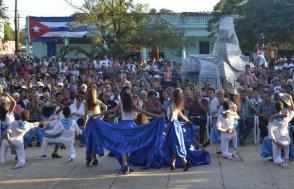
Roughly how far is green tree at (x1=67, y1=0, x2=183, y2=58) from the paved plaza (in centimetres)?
2137

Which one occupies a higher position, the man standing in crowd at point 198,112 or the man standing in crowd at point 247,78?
the man standing in crowd at point 247,78

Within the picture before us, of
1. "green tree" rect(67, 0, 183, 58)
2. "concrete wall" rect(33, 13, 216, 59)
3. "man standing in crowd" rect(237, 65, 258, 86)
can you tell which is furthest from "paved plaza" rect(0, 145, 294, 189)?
"concrete wall" rect(33, 13, 216, 59)

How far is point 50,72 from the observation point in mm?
25000

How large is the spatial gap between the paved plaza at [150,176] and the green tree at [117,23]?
70.1ft

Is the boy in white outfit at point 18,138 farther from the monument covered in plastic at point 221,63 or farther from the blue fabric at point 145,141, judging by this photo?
the monument covered in plastic at point 221,63

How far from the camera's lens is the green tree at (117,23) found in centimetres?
3275

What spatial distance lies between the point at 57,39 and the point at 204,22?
495 inches

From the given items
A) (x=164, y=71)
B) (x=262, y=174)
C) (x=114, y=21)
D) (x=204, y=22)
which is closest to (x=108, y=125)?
(x=262, y=174)

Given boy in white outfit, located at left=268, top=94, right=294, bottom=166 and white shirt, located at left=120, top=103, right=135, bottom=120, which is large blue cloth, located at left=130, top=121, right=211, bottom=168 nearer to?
white shirt, located at left=120, top=103, right=135, bottom=120

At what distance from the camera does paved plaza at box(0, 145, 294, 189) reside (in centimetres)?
957

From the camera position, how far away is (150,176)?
1036cm

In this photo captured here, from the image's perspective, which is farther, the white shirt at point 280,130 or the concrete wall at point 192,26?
the concrete wall at point 192,26

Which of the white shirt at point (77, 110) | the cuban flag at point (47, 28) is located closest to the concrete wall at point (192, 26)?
the cuban flag at point (47, 28)

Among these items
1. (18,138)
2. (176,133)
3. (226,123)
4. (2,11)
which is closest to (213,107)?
(226,123)
